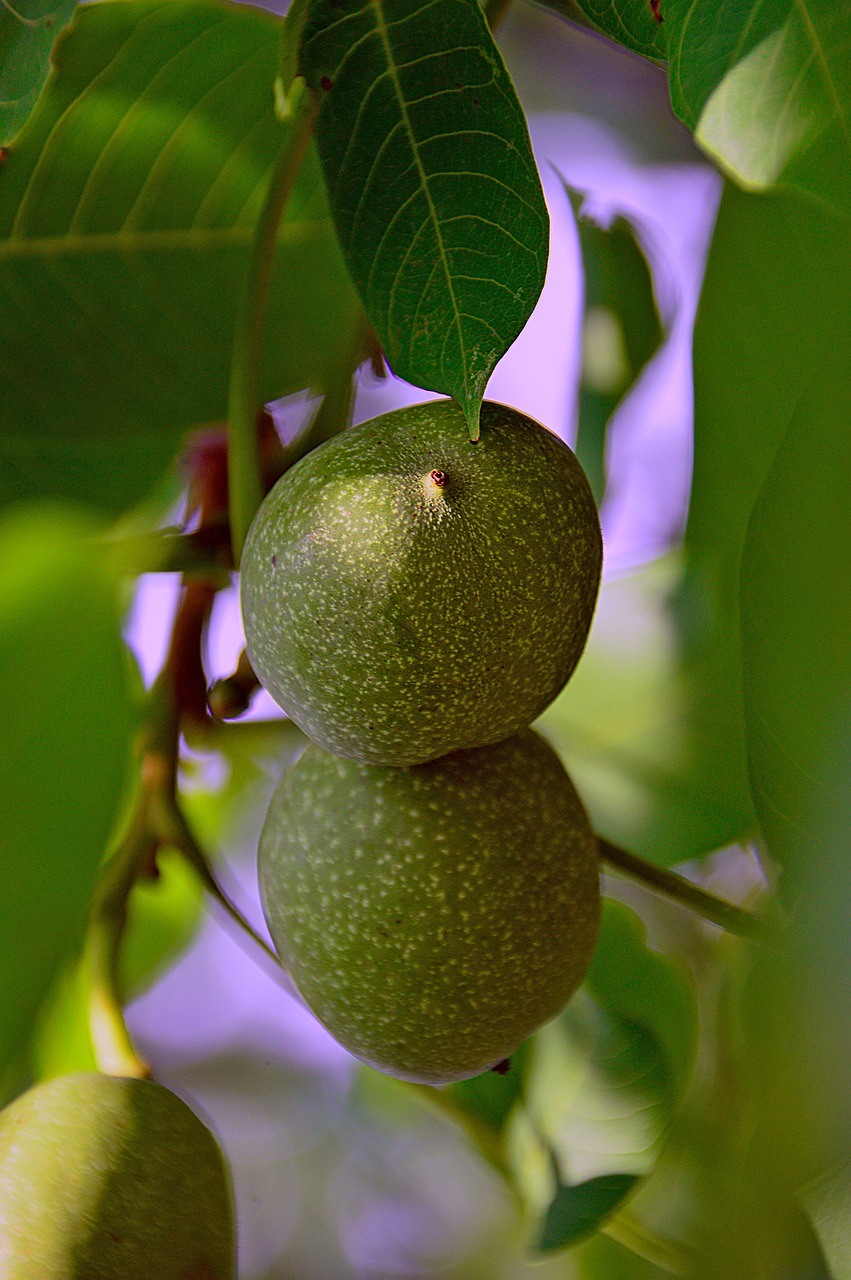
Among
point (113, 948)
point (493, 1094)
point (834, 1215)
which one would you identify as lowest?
point (493, 1094)

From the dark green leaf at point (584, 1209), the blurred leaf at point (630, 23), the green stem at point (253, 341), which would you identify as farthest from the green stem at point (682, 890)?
the blurred leaf at point (630, 23)

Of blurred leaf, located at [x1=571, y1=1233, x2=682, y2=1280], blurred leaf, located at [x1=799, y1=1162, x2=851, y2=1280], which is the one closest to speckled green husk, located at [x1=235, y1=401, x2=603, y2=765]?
blurred leaf, located at [x1=799, y1=1162, x2=851, y2=1280]

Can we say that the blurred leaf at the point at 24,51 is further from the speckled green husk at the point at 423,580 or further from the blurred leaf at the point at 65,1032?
the blurred leaf at the point at 65,1032

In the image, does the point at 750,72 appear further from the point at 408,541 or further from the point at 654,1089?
the point at 654,1089

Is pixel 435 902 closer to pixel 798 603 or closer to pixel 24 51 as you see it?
pixel 798 603

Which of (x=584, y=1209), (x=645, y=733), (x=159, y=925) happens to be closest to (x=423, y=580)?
(x=584, y=1209)

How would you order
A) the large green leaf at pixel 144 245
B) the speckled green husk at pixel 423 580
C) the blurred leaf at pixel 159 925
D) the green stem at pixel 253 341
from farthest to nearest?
the blurred leaf at pixel 159 925 < the large green leaf at pixel 144 245 < the green stem at pixel 253 341 < the speckled green husk at pixel 423 580

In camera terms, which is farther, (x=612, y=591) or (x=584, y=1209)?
(x=612, y=591)
